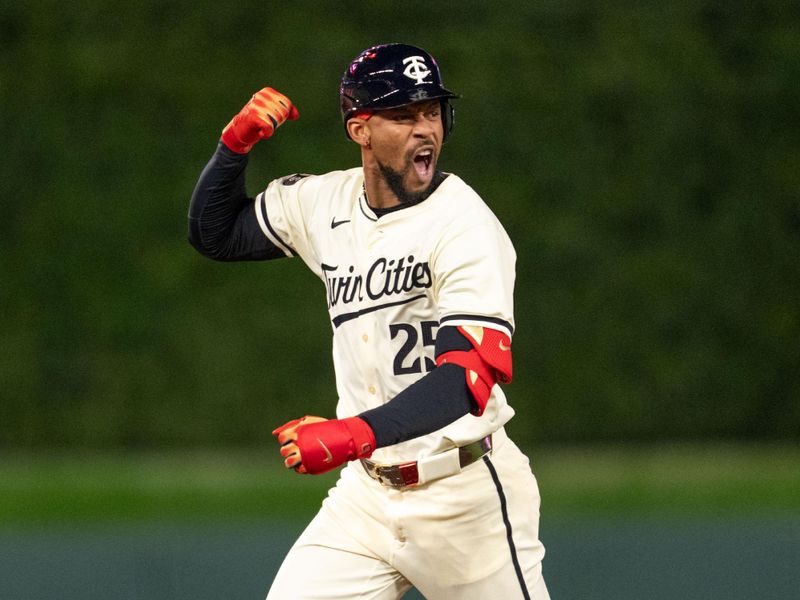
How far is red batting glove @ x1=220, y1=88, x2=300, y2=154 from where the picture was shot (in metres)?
3.34

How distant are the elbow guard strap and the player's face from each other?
0.47 m

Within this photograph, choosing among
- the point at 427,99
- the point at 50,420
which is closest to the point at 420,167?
the point at 427,99

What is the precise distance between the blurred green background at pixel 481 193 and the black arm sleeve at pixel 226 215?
3.13 meters

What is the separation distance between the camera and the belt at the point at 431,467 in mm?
3111

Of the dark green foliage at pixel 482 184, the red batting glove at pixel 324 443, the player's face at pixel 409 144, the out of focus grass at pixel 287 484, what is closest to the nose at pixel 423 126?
the player's face at pixel 409 144

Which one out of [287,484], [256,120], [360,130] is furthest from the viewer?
[287,484]

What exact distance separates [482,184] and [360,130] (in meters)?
3.49

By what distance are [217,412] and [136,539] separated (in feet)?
3.54

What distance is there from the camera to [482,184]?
6660 millimetres

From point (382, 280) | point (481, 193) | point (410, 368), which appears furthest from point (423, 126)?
point (481, 193)

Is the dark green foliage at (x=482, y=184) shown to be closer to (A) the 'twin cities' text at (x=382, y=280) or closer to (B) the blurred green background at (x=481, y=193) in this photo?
(B) the blurred green background at (x=481, y=193)

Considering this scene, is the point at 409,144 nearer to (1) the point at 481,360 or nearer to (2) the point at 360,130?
(2) the point at 360,130

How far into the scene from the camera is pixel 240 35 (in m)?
6.68

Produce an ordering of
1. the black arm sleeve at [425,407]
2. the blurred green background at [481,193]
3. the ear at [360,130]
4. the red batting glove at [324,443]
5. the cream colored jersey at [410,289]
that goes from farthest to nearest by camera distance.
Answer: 1. the blurred green background at [481,193]
2. the ear at [360,130]
3. the cream colored jersey at [410,289]
4. the black arm sleeve at [425,407]
5. the red batting glove at [324,443]
